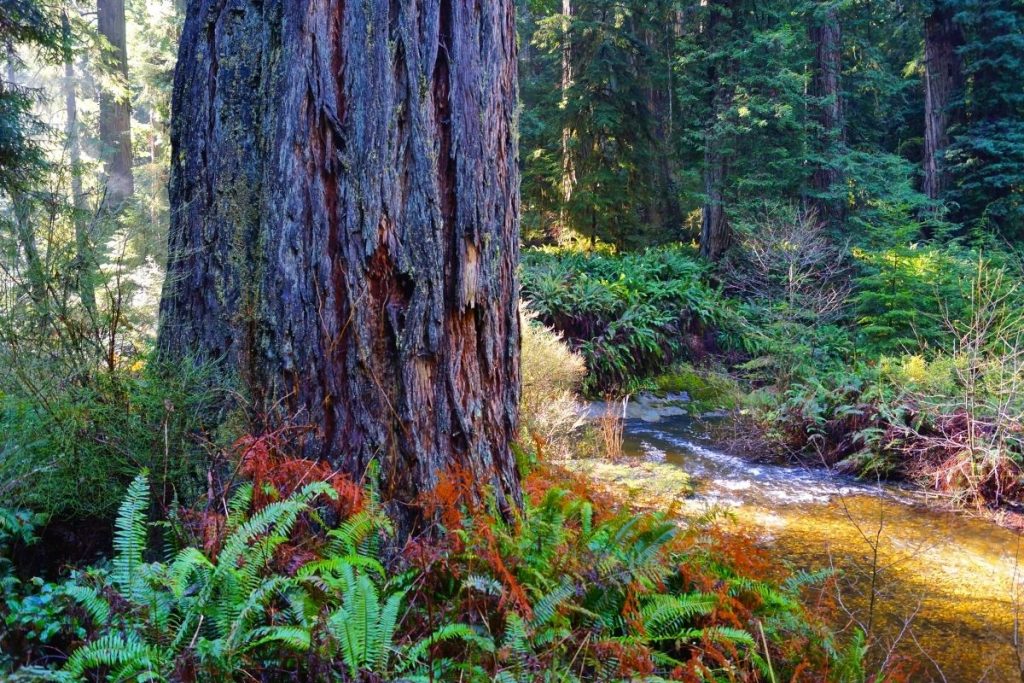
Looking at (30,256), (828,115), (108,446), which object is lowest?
(108,446)

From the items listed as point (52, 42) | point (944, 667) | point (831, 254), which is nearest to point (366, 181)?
point (944, 667)

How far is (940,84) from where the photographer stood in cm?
1612

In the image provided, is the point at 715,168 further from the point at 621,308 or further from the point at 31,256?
the point at 31,256

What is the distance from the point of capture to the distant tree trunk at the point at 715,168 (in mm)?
15516

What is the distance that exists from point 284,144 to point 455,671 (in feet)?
6.29

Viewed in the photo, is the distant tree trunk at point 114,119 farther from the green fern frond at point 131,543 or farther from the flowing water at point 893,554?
the green fern frond at point 131,543

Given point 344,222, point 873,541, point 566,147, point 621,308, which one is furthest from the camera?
point 566,147

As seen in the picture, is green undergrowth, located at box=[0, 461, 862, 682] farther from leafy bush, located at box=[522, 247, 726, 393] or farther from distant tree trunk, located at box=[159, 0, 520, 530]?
leafy bush, located at box=[522, 247, 726, 393]

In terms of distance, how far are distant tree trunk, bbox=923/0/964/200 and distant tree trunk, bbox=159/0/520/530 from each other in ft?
55.0

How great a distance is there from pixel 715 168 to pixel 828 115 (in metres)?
2.87

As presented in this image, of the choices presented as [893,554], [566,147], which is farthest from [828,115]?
[893,554]

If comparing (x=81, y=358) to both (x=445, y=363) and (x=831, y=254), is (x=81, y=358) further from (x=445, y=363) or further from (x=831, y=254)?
(x=831, y=254)

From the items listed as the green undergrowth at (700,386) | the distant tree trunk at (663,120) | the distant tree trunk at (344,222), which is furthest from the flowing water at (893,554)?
the distant tree trunk at (663,120)

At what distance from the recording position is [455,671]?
200 centimetres
